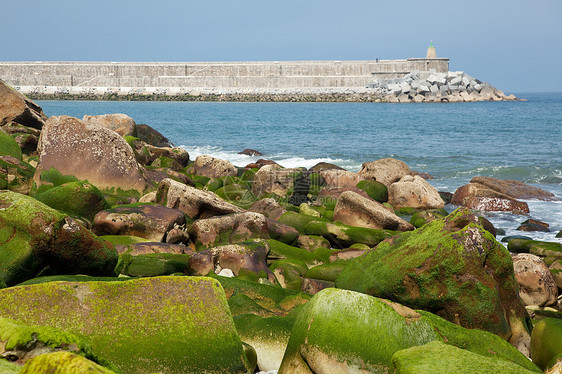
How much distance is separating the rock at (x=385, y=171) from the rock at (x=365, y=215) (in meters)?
4.81

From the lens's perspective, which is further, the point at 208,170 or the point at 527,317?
the point at 208,170

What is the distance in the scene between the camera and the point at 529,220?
12047 mm

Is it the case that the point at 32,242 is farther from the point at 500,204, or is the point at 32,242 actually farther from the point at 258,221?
the point at 500,204

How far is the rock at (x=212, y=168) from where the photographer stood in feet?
47.4

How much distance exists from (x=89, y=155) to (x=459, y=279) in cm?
776

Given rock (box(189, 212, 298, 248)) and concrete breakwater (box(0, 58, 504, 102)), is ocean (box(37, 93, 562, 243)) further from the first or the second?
concrete breakwater (box(0, 58, 504, 102))

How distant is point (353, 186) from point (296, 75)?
70856mm

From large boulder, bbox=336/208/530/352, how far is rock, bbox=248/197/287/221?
14.3ft

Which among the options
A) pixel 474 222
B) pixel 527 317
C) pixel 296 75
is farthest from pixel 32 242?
pixel 296 75

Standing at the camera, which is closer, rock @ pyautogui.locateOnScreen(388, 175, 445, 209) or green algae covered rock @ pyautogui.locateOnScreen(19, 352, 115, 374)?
green algae covered rock @ pyautogui.locateOnScreen(19, 352, 115, 374)

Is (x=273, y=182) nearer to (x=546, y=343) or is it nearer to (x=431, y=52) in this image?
(x=546, y=343)

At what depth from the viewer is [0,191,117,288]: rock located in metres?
5.18

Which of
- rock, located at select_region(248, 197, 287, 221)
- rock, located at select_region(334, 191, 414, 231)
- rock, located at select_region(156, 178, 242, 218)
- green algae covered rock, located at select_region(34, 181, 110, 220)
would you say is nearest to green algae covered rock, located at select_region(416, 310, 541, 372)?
rock, located at select_region(334, 191, 414, 231)

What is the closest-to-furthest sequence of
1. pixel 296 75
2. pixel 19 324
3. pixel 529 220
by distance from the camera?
pixel 19 324, pixel 529 220, pixel 296 75
